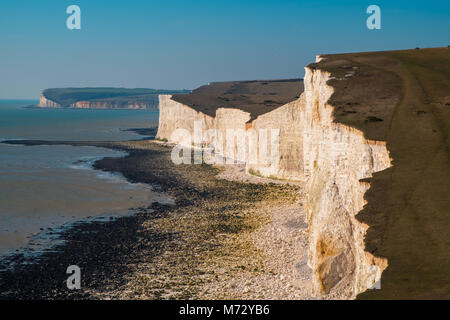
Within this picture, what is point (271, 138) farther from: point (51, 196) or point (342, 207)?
point (342, 207)

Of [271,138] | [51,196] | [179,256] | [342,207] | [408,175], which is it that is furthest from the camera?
[271,138]

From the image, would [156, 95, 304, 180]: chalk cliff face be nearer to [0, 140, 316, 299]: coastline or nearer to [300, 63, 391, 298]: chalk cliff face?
[0, 140, 316, 299]: coastline

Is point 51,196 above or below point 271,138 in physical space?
below

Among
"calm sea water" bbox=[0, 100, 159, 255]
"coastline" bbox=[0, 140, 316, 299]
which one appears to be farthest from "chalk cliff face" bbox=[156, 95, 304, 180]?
"calm sea water" bbox=[0, 100, 159, 255]

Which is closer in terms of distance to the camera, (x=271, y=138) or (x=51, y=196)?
(x=51, y=196)

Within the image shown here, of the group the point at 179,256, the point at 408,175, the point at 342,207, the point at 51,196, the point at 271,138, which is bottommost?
the point at 179,256

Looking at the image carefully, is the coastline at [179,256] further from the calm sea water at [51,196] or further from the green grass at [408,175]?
the green grass at [408,175]

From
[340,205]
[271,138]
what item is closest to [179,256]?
[340,205]
